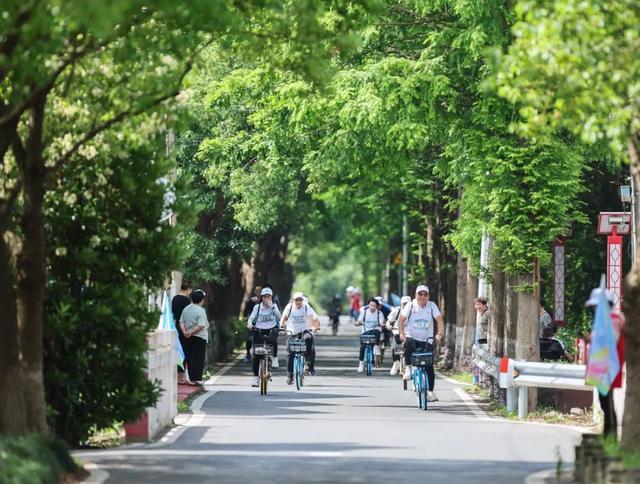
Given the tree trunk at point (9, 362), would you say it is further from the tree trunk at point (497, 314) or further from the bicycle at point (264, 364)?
the tree trunk at point (497, 314)


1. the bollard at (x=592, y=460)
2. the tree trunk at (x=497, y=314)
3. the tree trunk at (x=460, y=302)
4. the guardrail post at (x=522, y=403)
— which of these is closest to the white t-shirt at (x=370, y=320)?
the tree trunk at (x=460, y=302)

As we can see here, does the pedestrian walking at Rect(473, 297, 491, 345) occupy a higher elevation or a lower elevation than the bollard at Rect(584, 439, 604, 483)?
higher

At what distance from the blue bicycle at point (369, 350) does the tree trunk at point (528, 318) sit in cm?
1167

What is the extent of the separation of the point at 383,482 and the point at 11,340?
3599mm

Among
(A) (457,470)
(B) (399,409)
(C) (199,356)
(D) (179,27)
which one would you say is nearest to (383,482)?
(A) (457,470)

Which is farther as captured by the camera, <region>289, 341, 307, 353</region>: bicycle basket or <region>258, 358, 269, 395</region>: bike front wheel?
<region>289, 341, 307, 353</region>: bicycle basket

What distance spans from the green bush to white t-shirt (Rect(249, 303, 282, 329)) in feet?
52.3

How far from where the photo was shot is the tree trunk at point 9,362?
15.9 metres

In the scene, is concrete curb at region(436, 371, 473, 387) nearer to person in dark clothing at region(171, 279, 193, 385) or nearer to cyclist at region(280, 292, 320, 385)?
cyclist at region(280, 292, 320, 385)

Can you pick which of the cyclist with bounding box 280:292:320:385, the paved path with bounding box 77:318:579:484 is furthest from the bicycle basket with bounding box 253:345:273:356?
the cyclist with bounding box 280:292:320:385

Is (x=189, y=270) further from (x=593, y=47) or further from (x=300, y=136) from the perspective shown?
(x=593, y=47)

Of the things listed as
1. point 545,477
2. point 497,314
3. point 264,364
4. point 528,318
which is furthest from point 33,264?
point 497,314

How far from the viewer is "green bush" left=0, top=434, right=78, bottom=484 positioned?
43.4ft

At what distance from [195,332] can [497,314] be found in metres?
5.72
